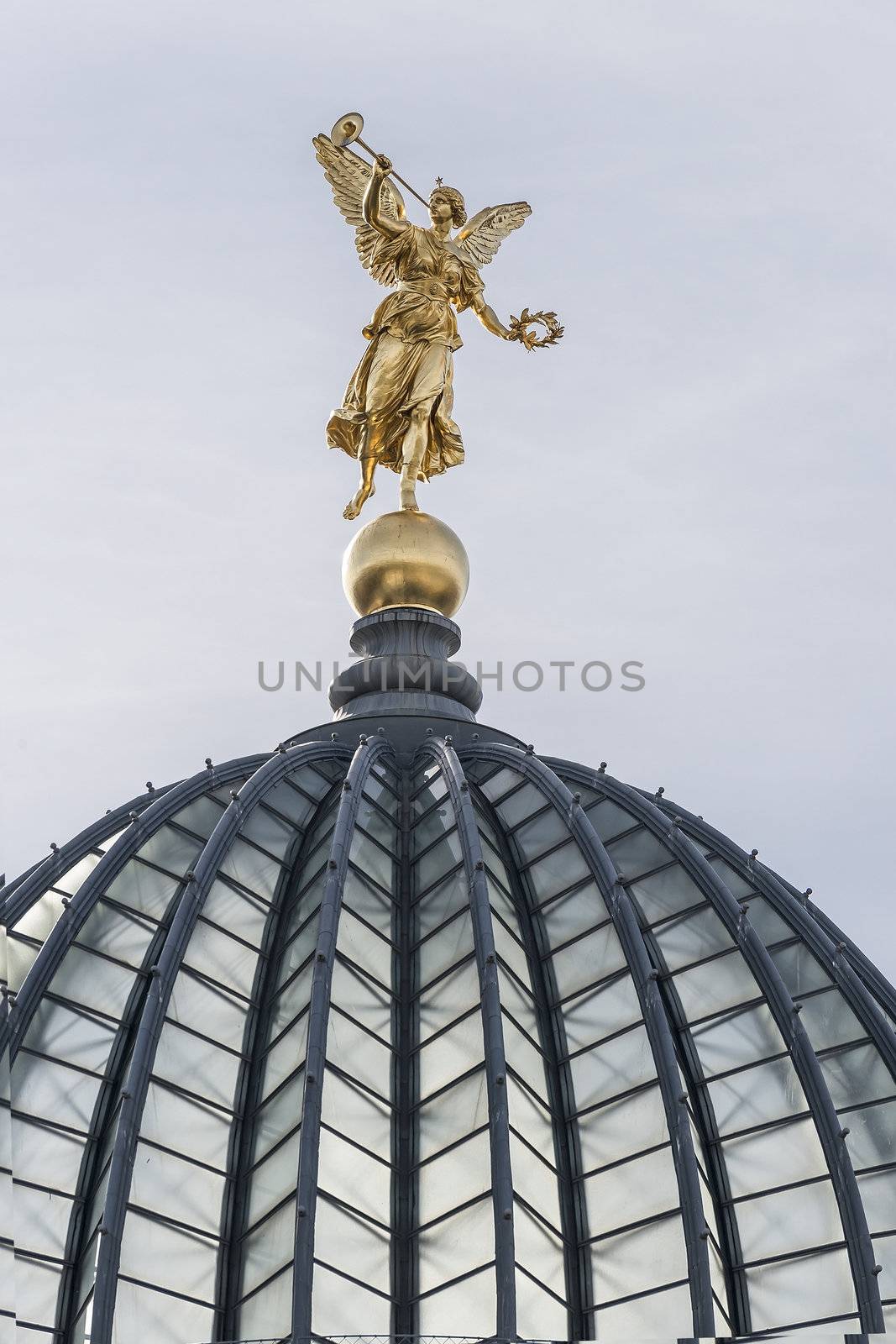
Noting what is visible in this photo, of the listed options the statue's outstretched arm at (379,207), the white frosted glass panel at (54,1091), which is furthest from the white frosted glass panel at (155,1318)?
the statue's outstretched arm at (379,207)

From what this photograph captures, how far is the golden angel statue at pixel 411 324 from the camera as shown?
144 feet

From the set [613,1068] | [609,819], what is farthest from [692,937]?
[613,1068]

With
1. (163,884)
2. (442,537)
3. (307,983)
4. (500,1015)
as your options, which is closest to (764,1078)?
(500,1015)

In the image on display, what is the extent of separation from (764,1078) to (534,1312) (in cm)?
612

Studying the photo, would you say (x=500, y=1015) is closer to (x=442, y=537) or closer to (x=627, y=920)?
(x=627, y=920)

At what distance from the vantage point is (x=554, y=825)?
38875 millimetres

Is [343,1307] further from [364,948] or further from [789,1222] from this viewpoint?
A: [789,1222]

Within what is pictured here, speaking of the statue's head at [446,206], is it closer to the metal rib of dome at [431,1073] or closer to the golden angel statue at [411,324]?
the golden angel statue at [411,324]

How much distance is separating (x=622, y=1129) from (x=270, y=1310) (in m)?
6.25

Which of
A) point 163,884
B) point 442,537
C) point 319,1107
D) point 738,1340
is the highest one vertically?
point 442,537

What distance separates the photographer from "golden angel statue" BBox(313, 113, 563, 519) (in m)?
43.8

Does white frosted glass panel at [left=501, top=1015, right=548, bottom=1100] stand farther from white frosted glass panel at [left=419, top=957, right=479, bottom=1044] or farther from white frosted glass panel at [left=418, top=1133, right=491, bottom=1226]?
white frosted glass panel at [left=418, top=1133, right=491, bottom=1226]

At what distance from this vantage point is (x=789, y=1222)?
108ft

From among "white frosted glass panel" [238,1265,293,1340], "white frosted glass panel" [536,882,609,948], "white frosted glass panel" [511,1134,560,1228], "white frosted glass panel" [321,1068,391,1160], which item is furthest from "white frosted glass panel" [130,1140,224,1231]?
"white frosted glass panel" [536,882,609,948]
